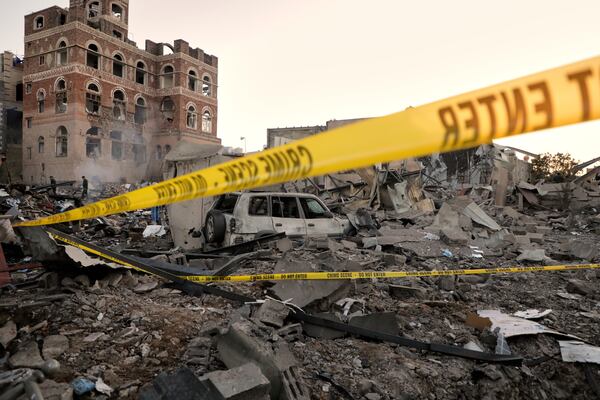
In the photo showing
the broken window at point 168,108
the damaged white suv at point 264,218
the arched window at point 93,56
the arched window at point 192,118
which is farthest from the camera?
the arched window at point 192,118

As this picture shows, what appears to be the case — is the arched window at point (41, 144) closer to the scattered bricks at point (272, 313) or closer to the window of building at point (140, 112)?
the window of building at point (140, 112)

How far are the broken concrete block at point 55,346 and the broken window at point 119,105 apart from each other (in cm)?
3477

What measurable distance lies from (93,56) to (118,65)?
2576 millimetres

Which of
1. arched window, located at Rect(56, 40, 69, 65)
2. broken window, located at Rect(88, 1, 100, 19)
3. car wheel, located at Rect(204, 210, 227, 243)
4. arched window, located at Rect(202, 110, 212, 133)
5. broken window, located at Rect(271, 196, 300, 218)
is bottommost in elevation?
car wheel, located at Rect(204, 210, 227, 243)

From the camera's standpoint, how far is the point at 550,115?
1194 mm

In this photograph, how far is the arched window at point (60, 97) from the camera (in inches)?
1178

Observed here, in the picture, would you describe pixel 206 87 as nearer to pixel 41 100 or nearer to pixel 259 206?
pixel 41 100

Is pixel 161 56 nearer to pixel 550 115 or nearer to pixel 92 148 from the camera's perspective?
pixel 92 148

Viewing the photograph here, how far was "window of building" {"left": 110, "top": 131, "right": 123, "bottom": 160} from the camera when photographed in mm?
32844

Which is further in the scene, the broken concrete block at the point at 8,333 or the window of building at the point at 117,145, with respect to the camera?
the window of building at the point at 117,145

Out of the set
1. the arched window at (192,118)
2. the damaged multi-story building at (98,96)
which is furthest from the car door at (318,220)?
the arched window at (192,118)

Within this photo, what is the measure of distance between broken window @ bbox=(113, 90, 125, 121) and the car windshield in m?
30.6

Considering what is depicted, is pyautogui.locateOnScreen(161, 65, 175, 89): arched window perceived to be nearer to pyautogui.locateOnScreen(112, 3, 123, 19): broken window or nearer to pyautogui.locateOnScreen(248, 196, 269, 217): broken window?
pyautogui.locateOnScreen(112, 3, 123, 19): broken window

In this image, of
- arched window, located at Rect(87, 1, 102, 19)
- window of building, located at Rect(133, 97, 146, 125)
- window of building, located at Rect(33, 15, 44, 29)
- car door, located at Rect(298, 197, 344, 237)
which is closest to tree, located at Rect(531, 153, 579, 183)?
car door, located at Rect(298, 197, 344, 237)
